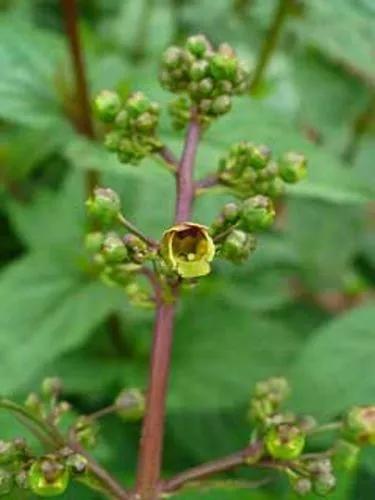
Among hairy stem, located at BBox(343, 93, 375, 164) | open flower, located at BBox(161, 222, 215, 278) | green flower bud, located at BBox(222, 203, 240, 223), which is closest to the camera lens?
open flower, located at BBox(161, 222, 215, 278)

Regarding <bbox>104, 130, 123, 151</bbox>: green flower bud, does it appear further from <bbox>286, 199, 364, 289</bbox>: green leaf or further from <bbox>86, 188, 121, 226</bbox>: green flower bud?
<bbox>286, 199, 364, 289</bbox>: green leaf

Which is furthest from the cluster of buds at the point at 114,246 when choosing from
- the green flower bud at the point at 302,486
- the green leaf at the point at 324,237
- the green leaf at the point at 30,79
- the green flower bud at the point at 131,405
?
the green leaf at the point at 324,237

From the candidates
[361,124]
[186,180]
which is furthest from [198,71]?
[361,124]

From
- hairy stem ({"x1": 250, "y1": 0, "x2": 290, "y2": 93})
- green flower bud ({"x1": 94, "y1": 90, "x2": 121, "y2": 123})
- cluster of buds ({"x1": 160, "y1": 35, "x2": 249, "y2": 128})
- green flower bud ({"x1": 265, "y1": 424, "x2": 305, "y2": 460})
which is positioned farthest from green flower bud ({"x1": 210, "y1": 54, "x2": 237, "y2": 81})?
hairy stem ({"x1": 250, "y1": 0, "x2": 290, "y2": 93})

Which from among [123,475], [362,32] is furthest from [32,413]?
[362,32]

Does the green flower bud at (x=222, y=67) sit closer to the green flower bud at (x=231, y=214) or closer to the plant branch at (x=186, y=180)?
the plant branch at (x=186, y=180)

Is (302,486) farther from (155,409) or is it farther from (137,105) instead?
(137,105)
